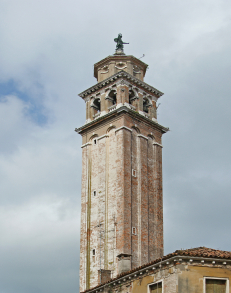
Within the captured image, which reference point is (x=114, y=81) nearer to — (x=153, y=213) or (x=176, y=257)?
(x=153, y=213)

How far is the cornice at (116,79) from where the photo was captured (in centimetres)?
5094

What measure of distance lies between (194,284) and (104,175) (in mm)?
23291

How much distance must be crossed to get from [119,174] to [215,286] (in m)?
21.7

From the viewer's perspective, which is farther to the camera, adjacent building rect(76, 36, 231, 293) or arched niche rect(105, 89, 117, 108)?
arched niche rect(105, 89, 117, 108)

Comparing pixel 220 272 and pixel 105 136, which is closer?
pixel 220 272

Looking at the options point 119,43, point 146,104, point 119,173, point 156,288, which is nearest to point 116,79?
point 146,104

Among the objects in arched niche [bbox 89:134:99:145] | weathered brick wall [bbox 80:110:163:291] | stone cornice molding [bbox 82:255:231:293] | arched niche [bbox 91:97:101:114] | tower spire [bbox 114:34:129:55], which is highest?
tower spire [bbox 114:34:129:55]

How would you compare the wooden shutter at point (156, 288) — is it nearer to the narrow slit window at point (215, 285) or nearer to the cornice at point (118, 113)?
the narrow slit window at point (215, 285)

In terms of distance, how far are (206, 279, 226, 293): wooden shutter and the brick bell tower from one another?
17739 millimetres

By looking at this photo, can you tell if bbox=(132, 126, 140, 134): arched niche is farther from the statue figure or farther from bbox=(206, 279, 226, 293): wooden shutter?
bbox=(206, 279, 226, 293): wooden shutter

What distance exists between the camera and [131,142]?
157 feet

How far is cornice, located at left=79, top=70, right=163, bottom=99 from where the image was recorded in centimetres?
5094

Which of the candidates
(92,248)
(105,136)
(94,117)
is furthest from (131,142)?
(92,248)

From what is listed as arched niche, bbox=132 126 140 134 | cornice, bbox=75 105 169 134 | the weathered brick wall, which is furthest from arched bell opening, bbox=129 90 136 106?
arched niche, bbox=132 126 140 134
